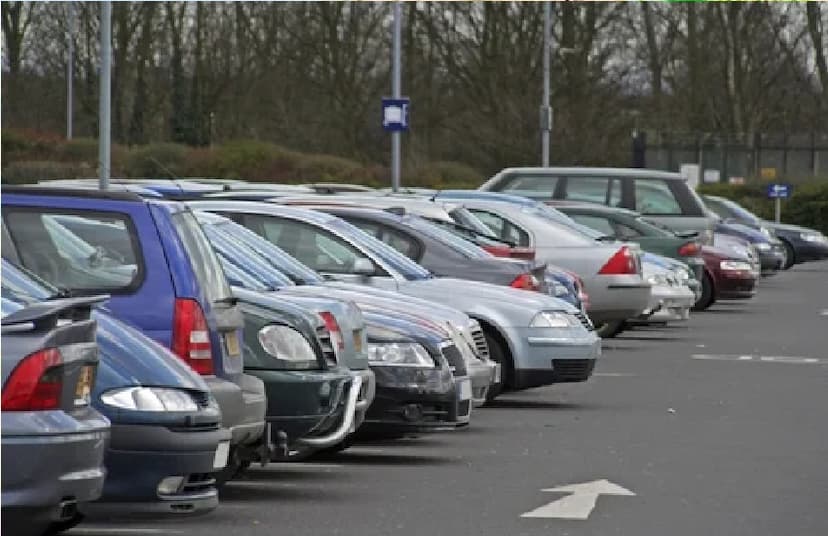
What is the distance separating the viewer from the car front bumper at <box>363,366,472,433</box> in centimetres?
1268

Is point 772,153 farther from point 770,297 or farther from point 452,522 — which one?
point 452,522

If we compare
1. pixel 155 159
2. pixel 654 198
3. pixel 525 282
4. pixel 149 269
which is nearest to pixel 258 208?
pixel 525 282

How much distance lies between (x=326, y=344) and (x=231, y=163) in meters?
43.7

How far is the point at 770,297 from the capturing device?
3650cm

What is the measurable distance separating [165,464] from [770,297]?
2856 centimetres

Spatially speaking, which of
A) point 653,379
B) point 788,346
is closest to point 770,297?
point 788,346

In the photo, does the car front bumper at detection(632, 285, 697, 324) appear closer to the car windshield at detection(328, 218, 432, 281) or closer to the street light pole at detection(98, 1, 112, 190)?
the street light pole at detection(98, 1, 112, 190)

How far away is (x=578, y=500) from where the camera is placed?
445 inches

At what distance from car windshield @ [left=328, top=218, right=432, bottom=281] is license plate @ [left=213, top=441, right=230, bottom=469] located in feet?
19.4

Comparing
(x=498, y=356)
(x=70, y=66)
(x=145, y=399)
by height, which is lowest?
(x=498, y=356)

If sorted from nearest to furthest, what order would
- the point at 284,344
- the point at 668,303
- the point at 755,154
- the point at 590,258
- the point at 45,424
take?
the point at 45,424 < the point at 284,344 < the point at 590,258 < the point at 668,303 < the point at 755,154

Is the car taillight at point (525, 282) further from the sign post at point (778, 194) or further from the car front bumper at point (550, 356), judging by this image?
the sign post at point (778, 194)

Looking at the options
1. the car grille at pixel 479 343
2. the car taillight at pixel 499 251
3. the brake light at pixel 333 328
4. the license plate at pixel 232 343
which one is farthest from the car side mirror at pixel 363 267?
the car taillight at pixel 499 251

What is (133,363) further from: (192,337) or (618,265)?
(618,265)
